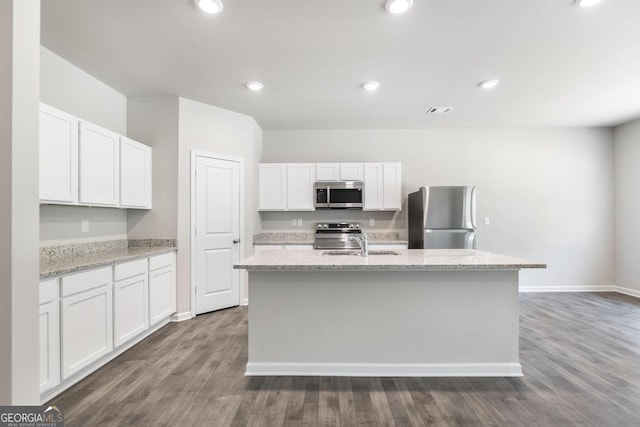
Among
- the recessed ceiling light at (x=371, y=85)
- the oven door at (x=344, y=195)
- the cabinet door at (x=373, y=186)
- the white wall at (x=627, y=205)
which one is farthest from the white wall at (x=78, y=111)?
the white wall at (x=627, y=205)

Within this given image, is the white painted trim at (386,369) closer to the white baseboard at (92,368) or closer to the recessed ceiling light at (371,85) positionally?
the white baseboard at (92,368)

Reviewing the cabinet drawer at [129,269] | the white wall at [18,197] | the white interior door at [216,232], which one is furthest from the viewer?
the white interior door at [216,232]

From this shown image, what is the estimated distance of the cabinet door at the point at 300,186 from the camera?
4.62 m

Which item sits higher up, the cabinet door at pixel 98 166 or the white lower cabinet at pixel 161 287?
the cabinet door at pixel 98 166

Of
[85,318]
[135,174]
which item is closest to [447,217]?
[135,174]

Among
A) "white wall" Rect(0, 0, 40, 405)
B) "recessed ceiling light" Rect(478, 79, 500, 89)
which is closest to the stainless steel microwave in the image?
"recessed ceiling light" Rect(478, 79, 500, 89)

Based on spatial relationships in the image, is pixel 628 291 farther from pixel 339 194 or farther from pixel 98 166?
pixel 98 166

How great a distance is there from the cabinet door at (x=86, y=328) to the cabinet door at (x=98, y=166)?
2.88ft

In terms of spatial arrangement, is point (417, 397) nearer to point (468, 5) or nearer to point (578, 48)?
point (468, 5)

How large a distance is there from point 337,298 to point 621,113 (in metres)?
5.07

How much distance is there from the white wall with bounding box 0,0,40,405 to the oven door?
3.55 meters

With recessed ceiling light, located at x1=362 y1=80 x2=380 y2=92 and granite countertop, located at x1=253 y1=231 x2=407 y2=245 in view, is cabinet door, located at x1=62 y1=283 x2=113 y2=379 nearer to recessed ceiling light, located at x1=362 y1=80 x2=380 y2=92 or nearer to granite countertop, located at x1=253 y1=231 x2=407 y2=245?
granite countertop, located at x1=253 y1=231 x2=407 y2=245

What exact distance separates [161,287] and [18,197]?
2.25 metres

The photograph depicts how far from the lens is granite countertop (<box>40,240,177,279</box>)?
2094 millimetres
